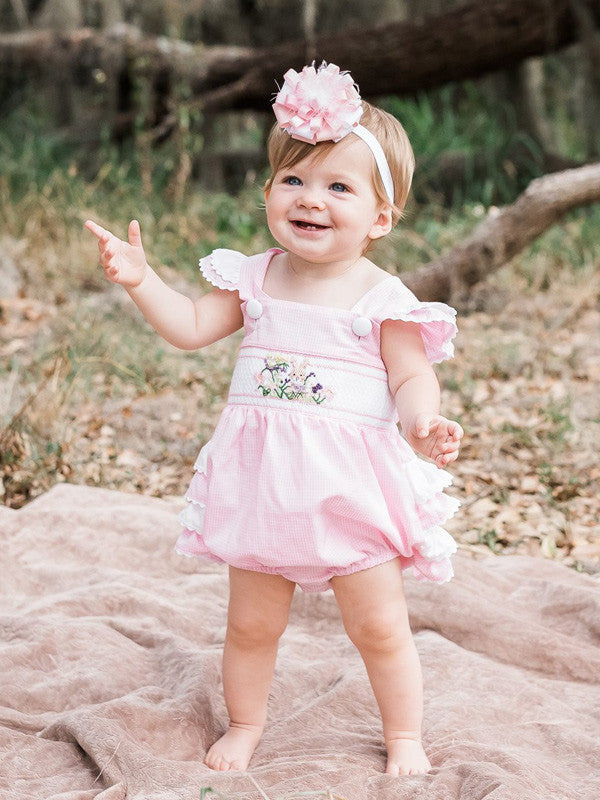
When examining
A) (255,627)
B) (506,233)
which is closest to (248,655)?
(255,627)

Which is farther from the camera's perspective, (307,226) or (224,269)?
(224,269)

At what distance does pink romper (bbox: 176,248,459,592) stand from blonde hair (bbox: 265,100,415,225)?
19cm

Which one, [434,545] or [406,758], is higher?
[434,545]

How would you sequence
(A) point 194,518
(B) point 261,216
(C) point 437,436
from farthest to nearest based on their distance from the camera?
(B) point 261,216
(A) point 194,518
(C) point 437,436

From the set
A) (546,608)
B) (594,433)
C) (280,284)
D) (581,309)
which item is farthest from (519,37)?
(280,284)

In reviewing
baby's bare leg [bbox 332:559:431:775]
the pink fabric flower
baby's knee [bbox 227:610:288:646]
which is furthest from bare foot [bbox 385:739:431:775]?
the pink fabric flower

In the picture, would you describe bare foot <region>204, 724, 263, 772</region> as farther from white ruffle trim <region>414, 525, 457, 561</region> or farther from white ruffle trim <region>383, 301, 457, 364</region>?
white ruffle trim <region>383, 301, 457, 364</region>

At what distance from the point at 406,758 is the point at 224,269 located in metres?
1.02

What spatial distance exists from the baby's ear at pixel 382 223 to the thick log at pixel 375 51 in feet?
17.2

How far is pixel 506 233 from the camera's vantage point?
16.9ft

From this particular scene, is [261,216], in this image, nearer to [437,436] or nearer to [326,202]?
[326,202]

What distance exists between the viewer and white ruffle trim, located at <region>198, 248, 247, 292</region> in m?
2.19

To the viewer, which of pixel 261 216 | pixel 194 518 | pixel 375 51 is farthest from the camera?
pixel 375 51

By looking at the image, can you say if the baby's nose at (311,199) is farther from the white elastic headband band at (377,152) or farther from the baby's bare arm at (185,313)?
the baby's bare arm at (185,313)
